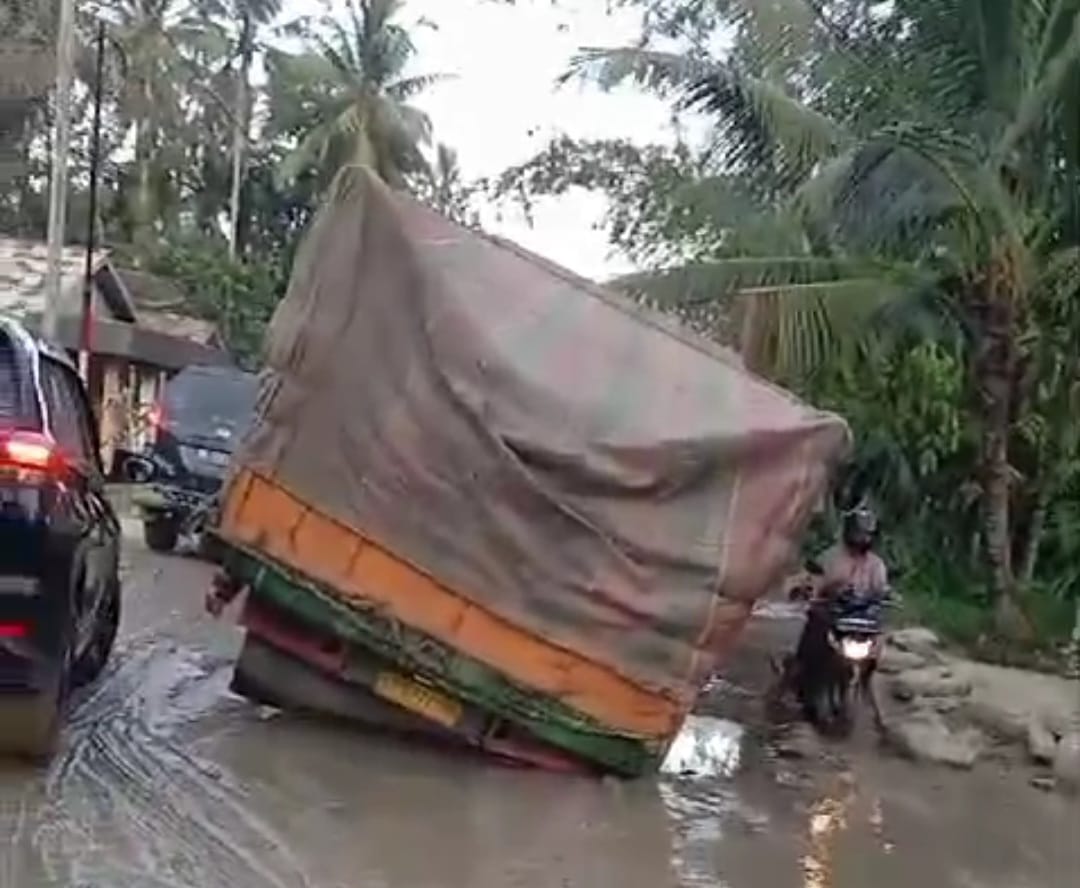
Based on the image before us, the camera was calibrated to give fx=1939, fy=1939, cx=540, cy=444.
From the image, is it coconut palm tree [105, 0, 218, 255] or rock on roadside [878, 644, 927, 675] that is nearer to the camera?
rock on roadside [878, 644, 927, 675]

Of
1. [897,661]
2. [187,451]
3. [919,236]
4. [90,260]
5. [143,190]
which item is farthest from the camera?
[143,190]

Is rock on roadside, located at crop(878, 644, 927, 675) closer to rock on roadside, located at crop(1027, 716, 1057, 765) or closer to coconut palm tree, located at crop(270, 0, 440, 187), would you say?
rock on roadside, located at crop(1027, 716, 1057, 765)

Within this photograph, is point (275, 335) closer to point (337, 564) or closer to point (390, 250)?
point (390, 250)

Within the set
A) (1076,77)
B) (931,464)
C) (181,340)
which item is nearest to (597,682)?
(1076,77)

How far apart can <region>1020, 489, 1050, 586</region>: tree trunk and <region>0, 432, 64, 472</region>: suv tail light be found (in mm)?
13056

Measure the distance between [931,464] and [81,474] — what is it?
42.1 ft

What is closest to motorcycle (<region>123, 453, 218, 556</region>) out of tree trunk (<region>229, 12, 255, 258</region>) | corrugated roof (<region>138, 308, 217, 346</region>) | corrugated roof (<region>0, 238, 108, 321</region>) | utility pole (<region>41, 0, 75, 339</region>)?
utility pole (<region>41, 0, 75, 339</region>)

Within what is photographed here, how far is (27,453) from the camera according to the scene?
7371mm

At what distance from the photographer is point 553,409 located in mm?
9336

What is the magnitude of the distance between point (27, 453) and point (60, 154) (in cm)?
1730

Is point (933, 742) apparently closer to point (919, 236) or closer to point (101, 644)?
point (101, 644)

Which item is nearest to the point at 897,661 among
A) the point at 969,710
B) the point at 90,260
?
the point at 969,710

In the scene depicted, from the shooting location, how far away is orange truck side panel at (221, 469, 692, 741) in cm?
905

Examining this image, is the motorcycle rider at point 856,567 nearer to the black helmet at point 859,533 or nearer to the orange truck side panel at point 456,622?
the black helmet at point 859,533
